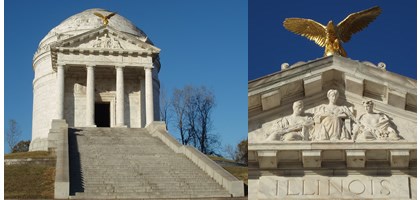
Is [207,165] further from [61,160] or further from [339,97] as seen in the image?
[339,97]

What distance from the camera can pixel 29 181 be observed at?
21875mm

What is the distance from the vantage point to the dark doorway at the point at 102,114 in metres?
43.6

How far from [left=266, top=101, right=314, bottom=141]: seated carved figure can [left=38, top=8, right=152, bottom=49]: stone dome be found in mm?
32685

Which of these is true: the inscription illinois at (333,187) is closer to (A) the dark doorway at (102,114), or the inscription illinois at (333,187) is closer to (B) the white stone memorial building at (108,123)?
(B) the white stone memorial building at (108,123)

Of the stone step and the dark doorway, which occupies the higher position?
the dark doorway

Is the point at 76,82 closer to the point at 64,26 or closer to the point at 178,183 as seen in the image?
the point at 64,26

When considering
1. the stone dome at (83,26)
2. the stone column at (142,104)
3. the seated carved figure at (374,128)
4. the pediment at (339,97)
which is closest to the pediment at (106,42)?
the stone column at (142,104)

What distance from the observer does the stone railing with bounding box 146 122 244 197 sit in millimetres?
21016

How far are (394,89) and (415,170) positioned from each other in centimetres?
176

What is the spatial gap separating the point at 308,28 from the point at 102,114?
28.1 m

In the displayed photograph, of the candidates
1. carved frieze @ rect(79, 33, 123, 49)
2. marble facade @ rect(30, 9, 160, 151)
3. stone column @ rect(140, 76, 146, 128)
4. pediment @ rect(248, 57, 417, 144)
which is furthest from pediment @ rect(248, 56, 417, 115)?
stone column @ rect(140, 76, 146, 128)

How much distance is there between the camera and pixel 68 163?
22.9 metres

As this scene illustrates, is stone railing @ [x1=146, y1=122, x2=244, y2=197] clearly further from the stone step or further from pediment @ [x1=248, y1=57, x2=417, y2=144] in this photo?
pediment @ [x1=248, y1=57, x2=417, y2=144]

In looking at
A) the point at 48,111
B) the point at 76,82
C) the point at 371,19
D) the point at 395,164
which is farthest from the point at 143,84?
the point at 395,164
